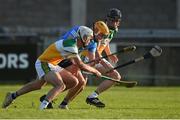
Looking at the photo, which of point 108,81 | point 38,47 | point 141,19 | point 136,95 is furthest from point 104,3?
point 108,81

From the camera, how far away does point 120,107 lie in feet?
51.2

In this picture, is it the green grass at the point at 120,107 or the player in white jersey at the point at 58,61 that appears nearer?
the green grass at the point at 120,107

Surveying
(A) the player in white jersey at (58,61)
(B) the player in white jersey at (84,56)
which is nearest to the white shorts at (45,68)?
(A) the player in white jersey at (58,61)

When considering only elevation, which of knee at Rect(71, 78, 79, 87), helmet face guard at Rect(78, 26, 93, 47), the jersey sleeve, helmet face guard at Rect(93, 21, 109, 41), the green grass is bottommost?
the green grass

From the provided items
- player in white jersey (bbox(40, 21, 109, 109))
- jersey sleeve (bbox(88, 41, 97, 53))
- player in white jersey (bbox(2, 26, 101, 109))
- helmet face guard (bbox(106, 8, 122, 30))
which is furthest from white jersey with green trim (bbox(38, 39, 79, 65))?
helmet face guard (bbox(106, 8, 122, 30))

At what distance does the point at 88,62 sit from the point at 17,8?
26.6m

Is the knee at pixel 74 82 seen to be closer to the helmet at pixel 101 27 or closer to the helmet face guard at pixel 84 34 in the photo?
the helmet face guard at pixel 84 34

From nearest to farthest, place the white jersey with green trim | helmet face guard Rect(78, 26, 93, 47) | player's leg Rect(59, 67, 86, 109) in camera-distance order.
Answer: the white jersey with green trim
helmet face guard Rect(78, 26, 93, 47)
player's leg Rect(59, 67, 86, 109)

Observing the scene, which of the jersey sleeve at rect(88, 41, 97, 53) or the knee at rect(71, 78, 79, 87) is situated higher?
the jersey sleeve at rect(88, 41, 97, 53)

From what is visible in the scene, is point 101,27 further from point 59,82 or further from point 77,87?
point 59,82

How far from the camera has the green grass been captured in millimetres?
12680

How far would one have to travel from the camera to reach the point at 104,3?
137ft

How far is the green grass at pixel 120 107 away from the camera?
12680mm

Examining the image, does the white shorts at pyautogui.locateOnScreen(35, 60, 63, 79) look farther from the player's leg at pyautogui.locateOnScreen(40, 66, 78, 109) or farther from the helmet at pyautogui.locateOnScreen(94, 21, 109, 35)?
the helmet at pyautogui.locateOnScreen(94, 21, 109, 35)
